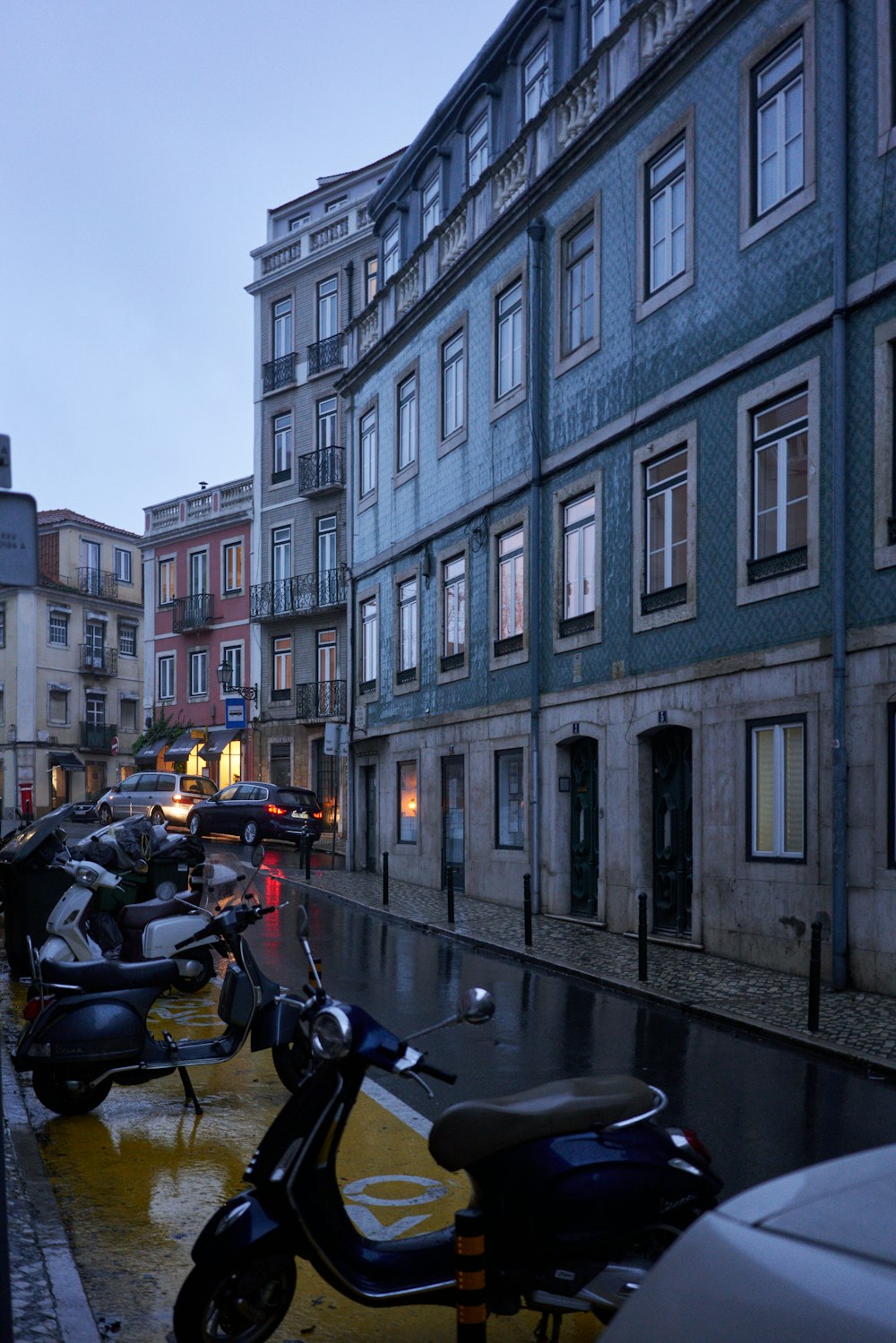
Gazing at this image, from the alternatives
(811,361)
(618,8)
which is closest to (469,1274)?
(811,361)

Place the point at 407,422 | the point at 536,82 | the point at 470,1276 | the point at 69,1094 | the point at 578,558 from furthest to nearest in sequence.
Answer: the point at 407,422 < the point at 536,82 < the point at 578,558 < the point at 69,1094 < the point at 470,1276

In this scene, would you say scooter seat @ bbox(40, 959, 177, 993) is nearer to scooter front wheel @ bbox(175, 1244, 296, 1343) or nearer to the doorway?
scooter front wheel @ bbox(175, 1244, 296, 1343)

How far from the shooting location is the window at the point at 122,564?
68.7m

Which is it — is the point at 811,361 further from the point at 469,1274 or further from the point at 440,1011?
the point at 469,1274

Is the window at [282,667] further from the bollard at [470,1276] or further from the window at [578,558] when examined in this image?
the bollard at [470,1276]

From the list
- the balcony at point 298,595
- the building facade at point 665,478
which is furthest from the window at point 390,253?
the balcony at point 298,595

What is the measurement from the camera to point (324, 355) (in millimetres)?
41500

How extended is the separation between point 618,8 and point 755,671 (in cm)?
984

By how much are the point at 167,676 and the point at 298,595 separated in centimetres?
1074

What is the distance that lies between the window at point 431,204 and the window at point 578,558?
8629mm

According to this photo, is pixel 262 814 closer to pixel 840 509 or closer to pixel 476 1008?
pixel 840 509

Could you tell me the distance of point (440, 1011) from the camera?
36.9ft

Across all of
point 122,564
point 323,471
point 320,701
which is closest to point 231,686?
point 320,701

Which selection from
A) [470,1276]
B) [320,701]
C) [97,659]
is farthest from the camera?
[97,659]
